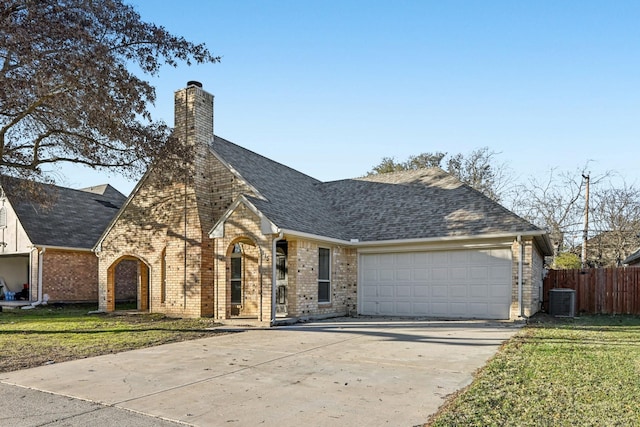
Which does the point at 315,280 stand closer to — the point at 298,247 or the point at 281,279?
the point at 281,279

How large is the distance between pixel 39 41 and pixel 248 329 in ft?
26.0

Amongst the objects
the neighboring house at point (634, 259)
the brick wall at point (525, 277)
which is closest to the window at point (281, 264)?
the brick wall at point (525, 277)

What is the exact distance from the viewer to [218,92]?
53.2ft

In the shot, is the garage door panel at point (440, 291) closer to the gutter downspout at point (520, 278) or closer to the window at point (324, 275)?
the gutter downspout at point (520, 278)

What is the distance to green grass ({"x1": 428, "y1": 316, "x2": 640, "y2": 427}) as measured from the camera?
4.45 m

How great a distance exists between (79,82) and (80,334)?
19.8 ft

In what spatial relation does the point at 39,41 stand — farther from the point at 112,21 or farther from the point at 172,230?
the point at 172,230

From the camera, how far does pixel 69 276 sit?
864 inches

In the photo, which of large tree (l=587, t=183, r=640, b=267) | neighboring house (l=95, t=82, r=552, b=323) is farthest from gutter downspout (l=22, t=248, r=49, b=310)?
large tree (l=587, t=183, r=640, b=267)

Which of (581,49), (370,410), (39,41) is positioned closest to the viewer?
(370,410)

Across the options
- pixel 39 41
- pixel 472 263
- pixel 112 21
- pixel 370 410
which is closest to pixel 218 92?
pixel 112 21

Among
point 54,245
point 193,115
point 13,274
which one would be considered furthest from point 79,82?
point 13,274

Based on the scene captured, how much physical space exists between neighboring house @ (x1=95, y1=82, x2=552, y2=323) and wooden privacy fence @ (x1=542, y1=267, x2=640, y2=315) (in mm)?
1220

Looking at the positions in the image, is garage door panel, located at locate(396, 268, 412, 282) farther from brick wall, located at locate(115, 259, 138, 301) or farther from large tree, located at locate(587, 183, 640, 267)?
large tree, located at locate(587, 183, 640, 267)
